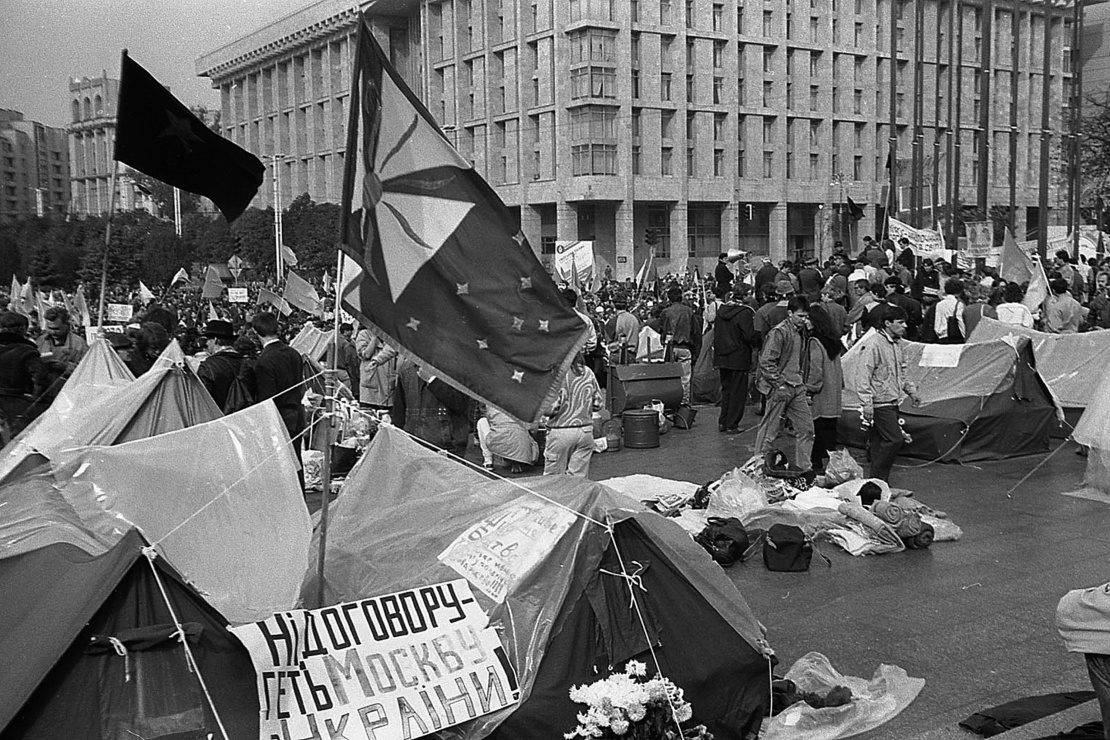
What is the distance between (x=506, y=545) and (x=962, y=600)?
3449mm

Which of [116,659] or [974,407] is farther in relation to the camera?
[974,407]

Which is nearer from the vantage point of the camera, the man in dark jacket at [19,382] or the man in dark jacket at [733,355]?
the man in dark jacket at [19,382]

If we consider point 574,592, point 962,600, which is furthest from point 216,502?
point 962,600

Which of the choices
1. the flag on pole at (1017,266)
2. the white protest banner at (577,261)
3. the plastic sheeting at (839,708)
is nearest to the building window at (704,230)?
the white protest banner at (577,261)

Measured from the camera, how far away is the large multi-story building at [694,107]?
5600cm

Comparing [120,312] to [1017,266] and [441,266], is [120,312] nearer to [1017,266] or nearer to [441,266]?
[1017,266]

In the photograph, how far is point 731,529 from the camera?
26.6 ft

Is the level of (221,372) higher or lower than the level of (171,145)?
lower

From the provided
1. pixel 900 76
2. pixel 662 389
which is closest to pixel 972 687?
pixel 662 389

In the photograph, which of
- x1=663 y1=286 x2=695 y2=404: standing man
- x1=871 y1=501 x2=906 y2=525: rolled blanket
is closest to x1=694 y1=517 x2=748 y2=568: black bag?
x1=871 y1=501 x2=906 y2=525: rolled blanket

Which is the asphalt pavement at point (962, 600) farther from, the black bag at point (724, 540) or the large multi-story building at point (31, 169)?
the large multi-story building at point (31, 169)

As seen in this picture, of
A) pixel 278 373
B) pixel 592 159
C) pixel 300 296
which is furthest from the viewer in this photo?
Answer: pixel 592 159

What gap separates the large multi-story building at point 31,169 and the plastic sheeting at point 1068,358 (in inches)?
786

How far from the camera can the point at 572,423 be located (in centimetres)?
834
